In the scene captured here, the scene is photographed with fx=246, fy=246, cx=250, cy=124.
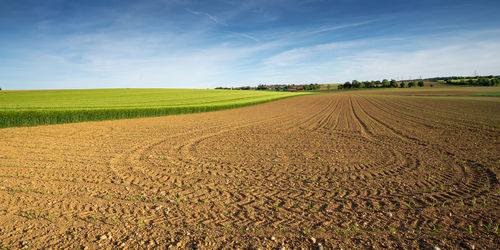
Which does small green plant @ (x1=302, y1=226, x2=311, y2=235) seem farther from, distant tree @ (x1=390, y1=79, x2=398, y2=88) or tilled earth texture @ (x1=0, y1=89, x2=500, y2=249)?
distant tree @ (x1=390, y1=79, x2=398, y2=88)

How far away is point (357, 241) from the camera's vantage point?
4.71 meters

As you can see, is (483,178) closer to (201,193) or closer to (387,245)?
(387,245)

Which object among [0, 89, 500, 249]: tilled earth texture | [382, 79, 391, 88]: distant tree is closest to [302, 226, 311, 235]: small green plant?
[0, 89, 500, 249]: tilled earth texture

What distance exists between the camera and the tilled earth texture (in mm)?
4883

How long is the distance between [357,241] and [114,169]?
810cm

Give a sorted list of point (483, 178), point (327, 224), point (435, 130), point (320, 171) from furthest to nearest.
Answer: point (435, 130) < point (320, 171) < point (483, 178) < point (327, 224)

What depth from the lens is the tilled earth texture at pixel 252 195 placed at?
4883 mm

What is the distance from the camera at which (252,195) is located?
21.8ft

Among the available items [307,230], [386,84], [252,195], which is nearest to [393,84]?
[386,84]

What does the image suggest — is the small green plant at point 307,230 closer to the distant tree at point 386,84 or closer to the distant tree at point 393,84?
the distant tree at point 393,84

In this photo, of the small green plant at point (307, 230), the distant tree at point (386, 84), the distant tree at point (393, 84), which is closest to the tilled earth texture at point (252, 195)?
the small green plant at point (307, 230)

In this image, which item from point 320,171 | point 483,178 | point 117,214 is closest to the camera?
point 117,214

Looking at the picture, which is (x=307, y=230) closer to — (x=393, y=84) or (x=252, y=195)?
(x=252, y=195)

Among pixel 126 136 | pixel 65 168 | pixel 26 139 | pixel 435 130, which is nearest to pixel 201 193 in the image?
pixel 65 168
